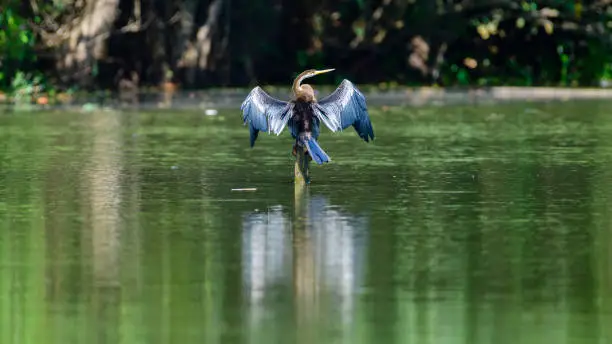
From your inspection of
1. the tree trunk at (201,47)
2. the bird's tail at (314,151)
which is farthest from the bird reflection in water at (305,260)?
the tree trunk at (201,47)

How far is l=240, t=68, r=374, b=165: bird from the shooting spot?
14477 mm

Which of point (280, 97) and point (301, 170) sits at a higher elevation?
point (301, 170)

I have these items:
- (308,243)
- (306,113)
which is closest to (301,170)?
(306,113)

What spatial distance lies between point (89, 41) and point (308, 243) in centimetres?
2201

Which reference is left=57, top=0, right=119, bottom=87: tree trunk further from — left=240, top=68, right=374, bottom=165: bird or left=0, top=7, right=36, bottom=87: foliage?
left=240, top=68, right=374, bottom=165: bird

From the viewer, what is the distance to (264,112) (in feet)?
48.4

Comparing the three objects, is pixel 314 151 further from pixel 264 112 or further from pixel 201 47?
pixel 201 47

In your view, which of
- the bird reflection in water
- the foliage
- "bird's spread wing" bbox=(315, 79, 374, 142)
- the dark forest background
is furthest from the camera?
the dark forest background

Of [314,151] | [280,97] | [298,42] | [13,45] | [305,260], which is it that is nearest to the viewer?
[305,260]

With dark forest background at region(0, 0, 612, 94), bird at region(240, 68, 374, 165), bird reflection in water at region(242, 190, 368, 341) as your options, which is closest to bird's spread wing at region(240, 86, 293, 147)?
bird at region(240, 68, 374, 165)

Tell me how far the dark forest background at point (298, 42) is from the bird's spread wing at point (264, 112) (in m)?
17.5

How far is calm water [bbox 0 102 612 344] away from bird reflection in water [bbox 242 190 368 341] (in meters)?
0.02

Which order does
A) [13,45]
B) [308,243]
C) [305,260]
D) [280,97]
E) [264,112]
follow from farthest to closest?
[13,45] → [280,97] → [264,112] → [308,243] → [305,260]

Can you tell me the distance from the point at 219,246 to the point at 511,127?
474 inches
